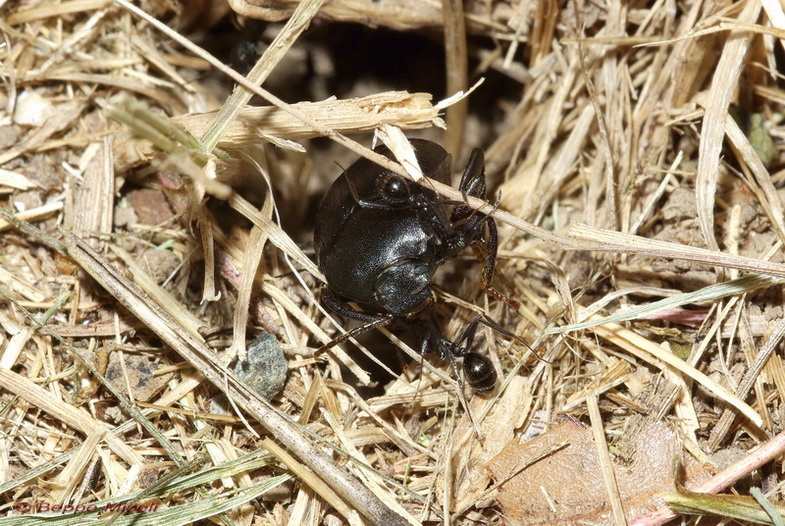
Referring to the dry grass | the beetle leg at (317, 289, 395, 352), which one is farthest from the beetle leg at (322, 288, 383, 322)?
the dry grass

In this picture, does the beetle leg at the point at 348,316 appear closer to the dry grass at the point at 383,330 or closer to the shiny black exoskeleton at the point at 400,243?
the shiny black exoskeleton at the point at 400,243

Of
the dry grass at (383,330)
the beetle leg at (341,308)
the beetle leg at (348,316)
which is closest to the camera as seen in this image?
the dry grass at (383,330)

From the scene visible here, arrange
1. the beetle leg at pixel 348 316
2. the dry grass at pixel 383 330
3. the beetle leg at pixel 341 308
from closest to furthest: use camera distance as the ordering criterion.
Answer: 1. the dry grass at pixel 383 330
2. the beetle leg at pixel 348 316
3. the beetle leg at pixel 341 308

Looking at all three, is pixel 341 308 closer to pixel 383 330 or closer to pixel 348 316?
pixel 348 316

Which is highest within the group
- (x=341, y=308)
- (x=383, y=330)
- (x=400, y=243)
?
(x=400, y=243)

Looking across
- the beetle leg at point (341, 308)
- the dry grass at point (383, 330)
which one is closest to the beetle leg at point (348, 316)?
the beetle leg at point (341, 308)

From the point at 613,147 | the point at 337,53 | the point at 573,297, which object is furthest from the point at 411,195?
the point at 337,53

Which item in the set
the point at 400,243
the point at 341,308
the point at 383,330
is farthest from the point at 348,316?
the point at 400,243
